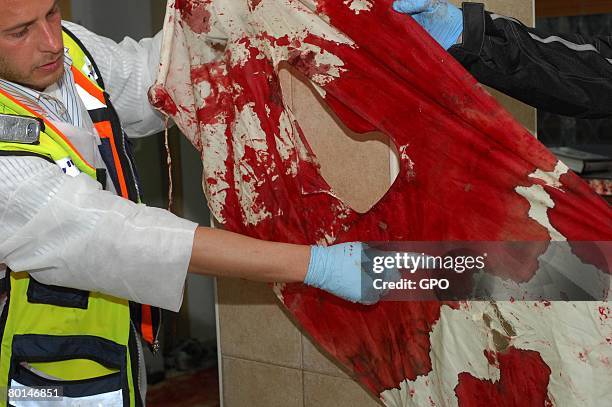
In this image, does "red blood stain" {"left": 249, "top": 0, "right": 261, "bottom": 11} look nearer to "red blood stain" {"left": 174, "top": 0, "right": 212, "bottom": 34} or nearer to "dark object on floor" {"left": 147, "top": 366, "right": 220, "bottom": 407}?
"red blood stain" {"left": 174, "top": 0, "right": 212, "bottom": 34}

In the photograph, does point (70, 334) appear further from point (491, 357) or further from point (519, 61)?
point (519, 61)

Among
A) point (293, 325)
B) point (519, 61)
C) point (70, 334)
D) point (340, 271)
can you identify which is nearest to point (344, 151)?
point (293, 325)

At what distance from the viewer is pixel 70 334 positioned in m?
1.39

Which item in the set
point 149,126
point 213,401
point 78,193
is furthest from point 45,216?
point 213,401

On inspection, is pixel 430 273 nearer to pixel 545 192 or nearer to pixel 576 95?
pixel 545 192

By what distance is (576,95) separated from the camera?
1445 mm

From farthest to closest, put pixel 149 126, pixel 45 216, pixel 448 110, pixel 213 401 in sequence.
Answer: pixel 213 401 → pixel 149 126 → pixel 448 110 → pixel 45 216

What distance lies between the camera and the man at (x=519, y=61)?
1422 mm

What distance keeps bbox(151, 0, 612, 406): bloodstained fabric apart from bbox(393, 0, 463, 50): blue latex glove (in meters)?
0.09

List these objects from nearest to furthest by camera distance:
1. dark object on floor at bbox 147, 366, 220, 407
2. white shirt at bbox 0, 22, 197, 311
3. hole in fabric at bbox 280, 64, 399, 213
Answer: white shirt at bbox 0, 22, 197, 311 < hole in fabric at bbox 280, 64, 399, 213 < dark object on floor at bbox 147, 366, 220, 407

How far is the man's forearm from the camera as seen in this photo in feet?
4.10

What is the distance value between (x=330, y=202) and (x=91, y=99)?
0.49m

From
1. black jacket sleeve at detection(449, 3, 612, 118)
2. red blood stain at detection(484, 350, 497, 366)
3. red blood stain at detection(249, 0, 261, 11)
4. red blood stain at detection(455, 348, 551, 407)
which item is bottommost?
red blood stain at detection(455, 348, 551, 407)

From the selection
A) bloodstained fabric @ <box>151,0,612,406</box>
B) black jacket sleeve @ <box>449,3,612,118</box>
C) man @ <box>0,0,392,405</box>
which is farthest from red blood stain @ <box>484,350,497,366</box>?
black jacket sleeve @ <box>449,3,612,118</box>
